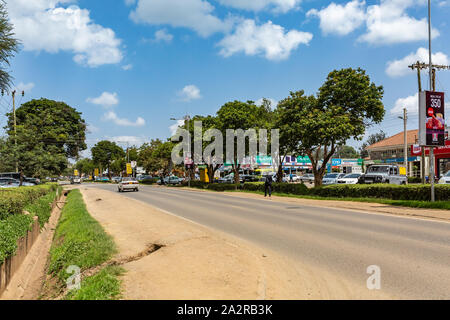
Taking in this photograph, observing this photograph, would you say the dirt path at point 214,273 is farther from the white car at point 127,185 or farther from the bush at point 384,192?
the white car at point 127,185

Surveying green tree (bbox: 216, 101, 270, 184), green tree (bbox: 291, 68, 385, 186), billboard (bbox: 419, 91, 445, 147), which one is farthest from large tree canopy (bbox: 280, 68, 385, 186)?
green tree (bbox: 216, 101, 270, 184)

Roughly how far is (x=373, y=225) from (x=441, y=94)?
33.8 ft

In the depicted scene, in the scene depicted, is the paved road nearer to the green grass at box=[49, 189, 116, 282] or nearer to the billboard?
the green grass at box=[49, 189, 116, 282]

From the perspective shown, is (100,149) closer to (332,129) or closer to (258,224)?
(332,129)

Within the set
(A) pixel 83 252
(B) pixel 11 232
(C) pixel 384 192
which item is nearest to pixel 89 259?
(A) pixel 83 252

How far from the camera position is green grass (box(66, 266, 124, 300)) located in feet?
16.3

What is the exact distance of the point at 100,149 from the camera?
98.6 meters

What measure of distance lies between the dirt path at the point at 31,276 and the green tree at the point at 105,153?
90268 millimetres

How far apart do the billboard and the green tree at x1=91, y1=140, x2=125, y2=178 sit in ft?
303

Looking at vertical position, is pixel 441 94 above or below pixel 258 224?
above

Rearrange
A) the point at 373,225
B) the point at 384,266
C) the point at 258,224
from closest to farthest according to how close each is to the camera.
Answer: the point at 384,266 → the point at 373,225 → the point at 258,224

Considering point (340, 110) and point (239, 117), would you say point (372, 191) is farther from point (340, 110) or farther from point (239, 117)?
point (239, 117)
